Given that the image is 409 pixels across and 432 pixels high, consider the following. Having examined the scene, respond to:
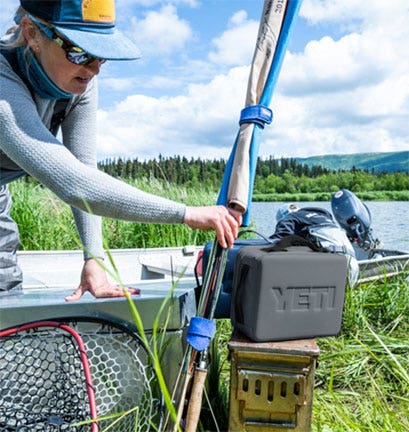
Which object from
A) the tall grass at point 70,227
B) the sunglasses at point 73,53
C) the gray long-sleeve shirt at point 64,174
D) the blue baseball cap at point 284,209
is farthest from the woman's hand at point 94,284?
the tall grass at point 70,227

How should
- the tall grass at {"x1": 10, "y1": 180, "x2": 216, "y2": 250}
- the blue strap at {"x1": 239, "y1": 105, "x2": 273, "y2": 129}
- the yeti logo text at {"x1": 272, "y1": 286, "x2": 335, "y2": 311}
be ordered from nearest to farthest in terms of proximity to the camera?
the blue strap at {"x1": 239, "y1": 105, "x2": 273, "y2": 129} → the yeti logo text at {"x1": 272, "y1": 286, "x2": 335, "y2": 311} → the tall grass at {"x1": 10, "y1": 180, "x2": 216, "y2": 250}

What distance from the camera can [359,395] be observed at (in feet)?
9.82

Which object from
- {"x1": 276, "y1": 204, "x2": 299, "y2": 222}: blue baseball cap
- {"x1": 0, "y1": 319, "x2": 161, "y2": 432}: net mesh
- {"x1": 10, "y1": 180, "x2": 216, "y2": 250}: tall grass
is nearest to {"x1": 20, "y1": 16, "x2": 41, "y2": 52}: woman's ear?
{"x1": 0, "y1": 319, "x2": 161, "y2": 432}: net mesh

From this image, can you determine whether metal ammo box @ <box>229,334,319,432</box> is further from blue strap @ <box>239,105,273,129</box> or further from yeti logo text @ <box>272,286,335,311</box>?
blue strap @ <box>239,105,273,129</box>

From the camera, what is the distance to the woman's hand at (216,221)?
1.78m

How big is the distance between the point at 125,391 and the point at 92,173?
0.90m

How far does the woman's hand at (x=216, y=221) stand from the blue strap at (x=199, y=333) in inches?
10.3

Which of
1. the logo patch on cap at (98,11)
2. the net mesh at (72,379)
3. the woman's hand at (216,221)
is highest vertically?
the logo patch on cap at (98,11)

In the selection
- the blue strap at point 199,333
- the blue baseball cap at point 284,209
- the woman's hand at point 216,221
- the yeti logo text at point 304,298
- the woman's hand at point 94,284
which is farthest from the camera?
the blue baseball cap at point 284,209

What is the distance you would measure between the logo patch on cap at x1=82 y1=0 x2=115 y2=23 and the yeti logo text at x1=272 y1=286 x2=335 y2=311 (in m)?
1.12

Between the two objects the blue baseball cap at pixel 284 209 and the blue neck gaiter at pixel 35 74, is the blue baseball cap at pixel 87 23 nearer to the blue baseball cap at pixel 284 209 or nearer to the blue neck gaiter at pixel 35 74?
the blue neck gaiter at pixel 35 74

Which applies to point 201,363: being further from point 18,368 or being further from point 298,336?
point 18,368

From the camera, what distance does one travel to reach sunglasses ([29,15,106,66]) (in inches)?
76.2

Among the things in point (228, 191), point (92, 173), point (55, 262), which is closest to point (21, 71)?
point (92, 173)
